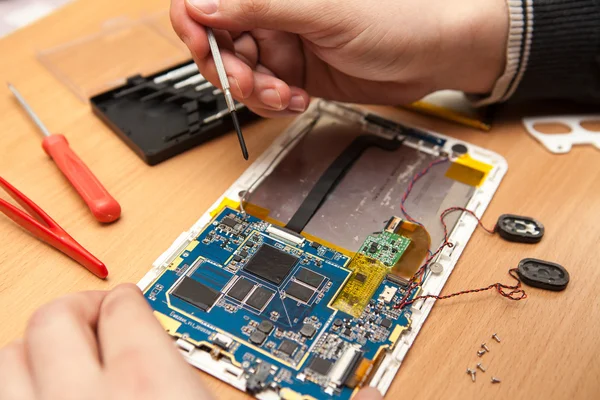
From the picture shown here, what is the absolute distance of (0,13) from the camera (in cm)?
206

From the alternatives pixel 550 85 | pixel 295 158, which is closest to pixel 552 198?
pixel 550 85

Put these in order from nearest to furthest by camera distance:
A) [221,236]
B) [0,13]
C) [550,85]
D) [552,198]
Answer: [221,236]
[552,198]
[550,85]
[0,13]

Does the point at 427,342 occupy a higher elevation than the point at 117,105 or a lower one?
lower

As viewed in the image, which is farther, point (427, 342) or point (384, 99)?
point (384, 99)

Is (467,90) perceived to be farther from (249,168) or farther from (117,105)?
(117,105)

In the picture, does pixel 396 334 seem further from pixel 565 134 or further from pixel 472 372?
pixel 565 134

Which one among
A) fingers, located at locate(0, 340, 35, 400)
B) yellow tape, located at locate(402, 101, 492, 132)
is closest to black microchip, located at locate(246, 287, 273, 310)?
fingers, located at locate(0, 340, 35, 400)

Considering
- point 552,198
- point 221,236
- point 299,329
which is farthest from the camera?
point 552,198

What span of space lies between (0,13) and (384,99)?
1421 millimetres

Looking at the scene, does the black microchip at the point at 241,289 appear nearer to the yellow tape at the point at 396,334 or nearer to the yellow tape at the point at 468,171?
the yellow tape at the point at 396,334

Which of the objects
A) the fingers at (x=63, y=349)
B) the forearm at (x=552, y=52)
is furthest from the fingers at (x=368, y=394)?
the forearm at (x=552, y=52)

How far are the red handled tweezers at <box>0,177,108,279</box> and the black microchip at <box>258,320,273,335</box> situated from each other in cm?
35

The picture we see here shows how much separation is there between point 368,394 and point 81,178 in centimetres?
83

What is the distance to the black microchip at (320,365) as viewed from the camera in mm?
1010
